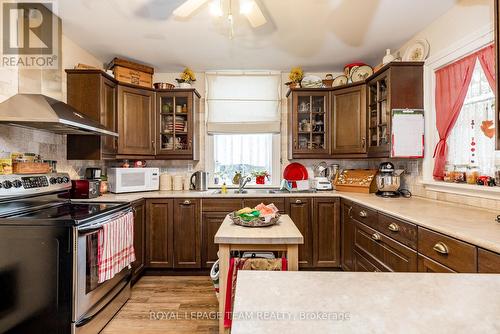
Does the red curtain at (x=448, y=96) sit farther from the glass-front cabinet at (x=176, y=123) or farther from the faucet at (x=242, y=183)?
the glass-front cabinet at (x=176, y=123)

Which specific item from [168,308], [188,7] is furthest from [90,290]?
[188,7]

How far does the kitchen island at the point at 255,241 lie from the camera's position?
154 cm

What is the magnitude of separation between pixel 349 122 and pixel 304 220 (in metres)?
1.30

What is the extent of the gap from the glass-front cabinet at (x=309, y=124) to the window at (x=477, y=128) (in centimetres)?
137

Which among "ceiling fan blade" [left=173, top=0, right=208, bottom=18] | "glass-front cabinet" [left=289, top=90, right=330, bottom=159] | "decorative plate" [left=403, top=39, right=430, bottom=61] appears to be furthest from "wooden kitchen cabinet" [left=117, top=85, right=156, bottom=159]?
"decorative plate" [left=403, top=39, right=430, bottom=61]

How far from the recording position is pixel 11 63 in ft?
6.89

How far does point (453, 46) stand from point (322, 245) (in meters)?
2.25

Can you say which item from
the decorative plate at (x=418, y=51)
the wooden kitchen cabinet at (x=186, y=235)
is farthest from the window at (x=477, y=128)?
the wooden kitchen cabinet at (x=186, y=235)

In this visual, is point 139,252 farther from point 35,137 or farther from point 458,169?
point 458,169

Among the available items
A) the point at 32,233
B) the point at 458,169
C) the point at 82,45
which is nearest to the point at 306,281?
the point at 32,233

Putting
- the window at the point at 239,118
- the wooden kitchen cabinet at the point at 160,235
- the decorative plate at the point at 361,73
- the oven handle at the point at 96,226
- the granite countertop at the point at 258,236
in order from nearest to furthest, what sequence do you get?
the granite countertop at the point at 258,236 < the oven handle at the point at 96,226 < the wooden kitchen cabinet at the point at 160,235 < the decorative plate at the point at 361,73 < the window at the point at 239,118

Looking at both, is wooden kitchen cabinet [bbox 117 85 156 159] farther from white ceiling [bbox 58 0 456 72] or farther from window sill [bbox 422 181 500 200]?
window sill [bbox 422 181 500 200]

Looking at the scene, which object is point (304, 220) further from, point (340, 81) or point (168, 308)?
point (340, 81)

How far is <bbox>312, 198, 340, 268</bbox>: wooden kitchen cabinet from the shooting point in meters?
3.02
